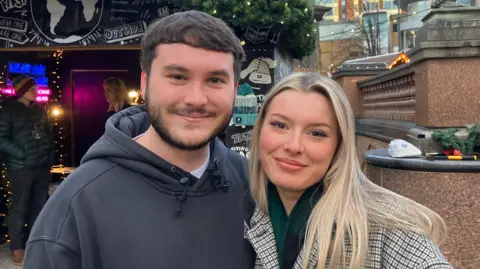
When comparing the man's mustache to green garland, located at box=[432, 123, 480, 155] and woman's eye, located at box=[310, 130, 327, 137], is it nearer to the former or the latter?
woman's eye, located at box=[310, 130, 327, 137]

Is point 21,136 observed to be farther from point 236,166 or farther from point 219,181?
point 219,181

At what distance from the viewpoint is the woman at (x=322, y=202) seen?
1.74m

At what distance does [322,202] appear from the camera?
189 cm

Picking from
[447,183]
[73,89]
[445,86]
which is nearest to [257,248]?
[447,183]

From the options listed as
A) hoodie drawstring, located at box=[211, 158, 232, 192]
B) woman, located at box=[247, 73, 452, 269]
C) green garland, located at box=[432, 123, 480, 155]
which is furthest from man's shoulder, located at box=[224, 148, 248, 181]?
green garland, located at box=[432, 123, 480, 155]

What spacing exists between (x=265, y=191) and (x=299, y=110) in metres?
0.39

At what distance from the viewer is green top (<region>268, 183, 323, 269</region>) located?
1.89 m

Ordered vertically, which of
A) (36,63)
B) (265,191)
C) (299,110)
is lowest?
(265,191)

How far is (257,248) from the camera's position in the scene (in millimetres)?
1908

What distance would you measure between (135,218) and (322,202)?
677 millimetres

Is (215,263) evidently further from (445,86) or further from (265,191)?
(445,86)

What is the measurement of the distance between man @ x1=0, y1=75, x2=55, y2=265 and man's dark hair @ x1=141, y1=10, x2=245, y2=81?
455 cm

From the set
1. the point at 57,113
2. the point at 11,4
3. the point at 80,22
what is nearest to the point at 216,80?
the point at 80,22

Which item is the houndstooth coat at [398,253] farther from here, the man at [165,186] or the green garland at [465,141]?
the green garland at [465,141]
